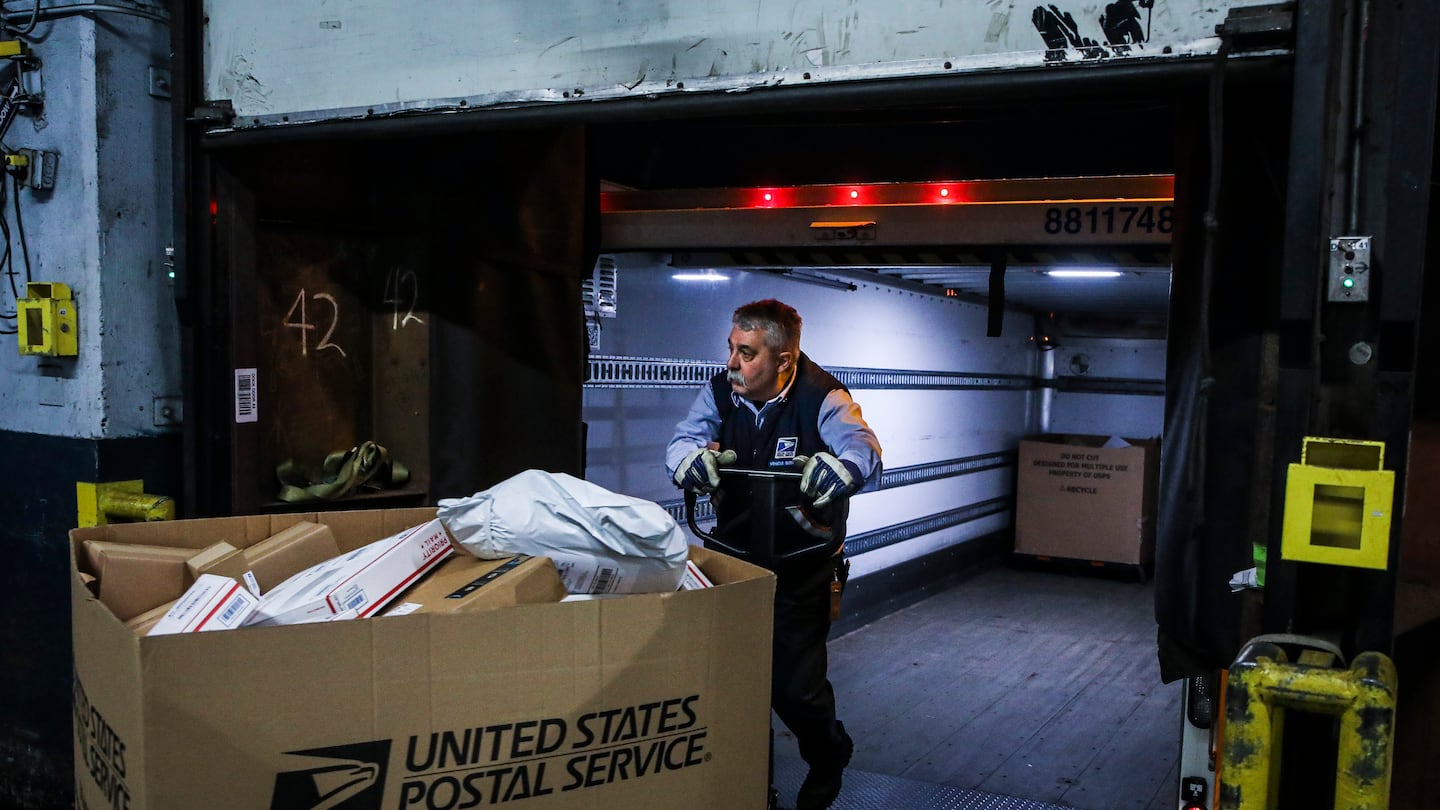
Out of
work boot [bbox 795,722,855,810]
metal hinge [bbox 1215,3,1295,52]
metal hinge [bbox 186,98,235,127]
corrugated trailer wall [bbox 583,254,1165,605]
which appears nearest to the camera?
metal hinge [bbox 1215,3,1295,52]

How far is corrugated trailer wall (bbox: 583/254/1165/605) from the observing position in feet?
18.1

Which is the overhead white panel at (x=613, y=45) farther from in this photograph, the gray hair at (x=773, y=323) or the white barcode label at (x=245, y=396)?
the gray hair at (x=773, y=323)

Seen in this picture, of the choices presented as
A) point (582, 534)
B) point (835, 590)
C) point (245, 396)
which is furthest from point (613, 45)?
point (835, 590)

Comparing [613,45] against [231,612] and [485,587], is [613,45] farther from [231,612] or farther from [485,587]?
[231,612]

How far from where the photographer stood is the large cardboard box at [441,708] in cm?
145

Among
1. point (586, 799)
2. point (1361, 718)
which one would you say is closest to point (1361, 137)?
point (1361, 718)

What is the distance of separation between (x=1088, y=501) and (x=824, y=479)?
21.7 ft

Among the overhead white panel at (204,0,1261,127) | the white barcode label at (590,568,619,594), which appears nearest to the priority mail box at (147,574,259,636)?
the white barcode label at (590,568,619,594)

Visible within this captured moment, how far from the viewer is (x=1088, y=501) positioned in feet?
30.9

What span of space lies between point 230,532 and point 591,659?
961 millimetres

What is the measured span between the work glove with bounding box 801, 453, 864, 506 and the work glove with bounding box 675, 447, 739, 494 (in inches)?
12.4

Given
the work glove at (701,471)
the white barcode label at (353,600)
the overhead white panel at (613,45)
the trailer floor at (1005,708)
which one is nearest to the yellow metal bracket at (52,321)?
the overhead white panel at (613,45)

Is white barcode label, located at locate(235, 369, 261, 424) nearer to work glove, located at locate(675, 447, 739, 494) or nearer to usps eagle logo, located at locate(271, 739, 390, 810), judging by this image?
work glove, located at locate(675, 447, 739, 494)

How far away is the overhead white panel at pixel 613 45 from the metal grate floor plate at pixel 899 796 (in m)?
2.81
